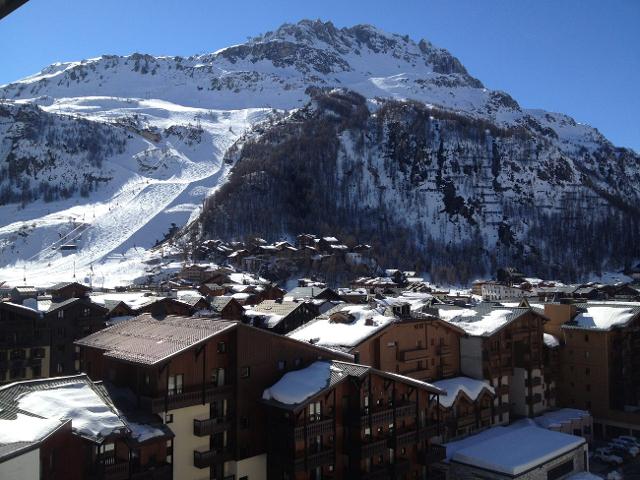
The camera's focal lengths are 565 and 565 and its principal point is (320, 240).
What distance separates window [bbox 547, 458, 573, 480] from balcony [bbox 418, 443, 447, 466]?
18.0ft

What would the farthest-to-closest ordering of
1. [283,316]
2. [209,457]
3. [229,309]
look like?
[229,309], [283,316], [209,457]

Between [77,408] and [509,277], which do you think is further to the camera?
[509,277]

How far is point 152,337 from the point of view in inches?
770

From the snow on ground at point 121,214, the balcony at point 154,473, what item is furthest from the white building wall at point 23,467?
Result: the snow on ground at point 121,214

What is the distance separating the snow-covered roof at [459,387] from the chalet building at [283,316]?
13092mm

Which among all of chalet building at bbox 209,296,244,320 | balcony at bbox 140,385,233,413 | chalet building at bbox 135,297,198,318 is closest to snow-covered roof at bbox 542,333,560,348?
chalet building at bbox 209,296,244,320

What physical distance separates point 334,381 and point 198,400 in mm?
4561

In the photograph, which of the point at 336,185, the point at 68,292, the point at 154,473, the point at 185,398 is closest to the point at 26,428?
the point at 154,473

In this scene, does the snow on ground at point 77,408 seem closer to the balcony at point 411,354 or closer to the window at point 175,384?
the window at point 175,384

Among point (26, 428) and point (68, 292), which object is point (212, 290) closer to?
point (68, 292)

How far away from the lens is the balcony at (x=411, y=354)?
27.5m

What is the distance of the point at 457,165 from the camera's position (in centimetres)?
12962

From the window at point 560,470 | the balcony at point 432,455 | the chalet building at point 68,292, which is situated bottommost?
the window at point 560,470

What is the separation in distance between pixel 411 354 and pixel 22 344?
23.0 metres
